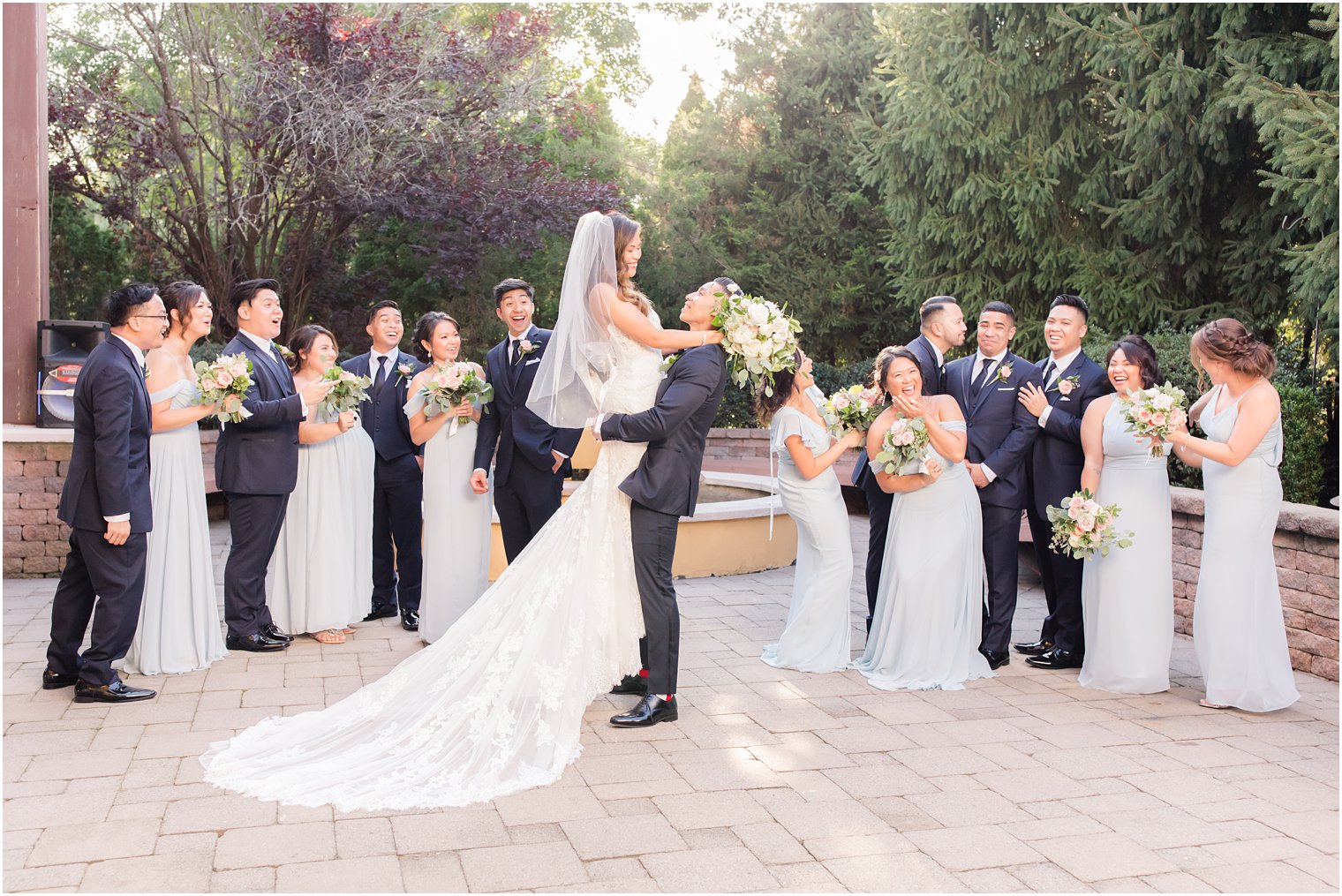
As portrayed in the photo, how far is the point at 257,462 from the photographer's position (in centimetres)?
616

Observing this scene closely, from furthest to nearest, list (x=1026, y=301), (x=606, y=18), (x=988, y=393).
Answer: (x=606, y=18) < (x=1026, y=301) < (x=988, y=393)

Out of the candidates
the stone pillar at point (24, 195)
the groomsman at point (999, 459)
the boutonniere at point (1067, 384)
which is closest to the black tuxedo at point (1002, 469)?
the groomsman at point (999, 459)

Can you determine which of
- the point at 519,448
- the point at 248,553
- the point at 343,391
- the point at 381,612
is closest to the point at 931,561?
the point at 519,448

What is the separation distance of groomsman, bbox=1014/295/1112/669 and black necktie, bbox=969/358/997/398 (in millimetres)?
249

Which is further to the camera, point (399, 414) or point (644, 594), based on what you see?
point (399, 414)

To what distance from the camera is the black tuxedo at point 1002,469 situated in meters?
6.25

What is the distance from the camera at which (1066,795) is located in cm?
424

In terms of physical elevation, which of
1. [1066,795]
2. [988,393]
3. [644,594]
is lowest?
[1066,795]

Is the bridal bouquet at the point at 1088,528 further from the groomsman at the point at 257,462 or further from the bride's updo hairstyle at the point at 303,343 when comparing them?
the bride's updo hairstyle at the point at 303,343

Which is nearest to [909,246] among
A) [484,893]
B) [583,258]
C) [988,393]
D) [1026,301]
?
[1026,301]

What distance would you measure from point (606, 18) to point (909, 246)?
12682 mm

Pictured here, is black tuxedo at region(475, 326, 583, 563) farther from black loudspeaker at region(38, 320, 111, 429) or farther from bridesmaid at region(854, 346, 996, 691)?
black loudspeaker at region(38, 320, 111, 429)

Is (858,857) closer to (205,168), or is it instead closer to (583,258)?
(583,258)

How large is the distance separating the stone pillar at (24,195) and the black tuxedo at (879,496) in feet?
22.7
